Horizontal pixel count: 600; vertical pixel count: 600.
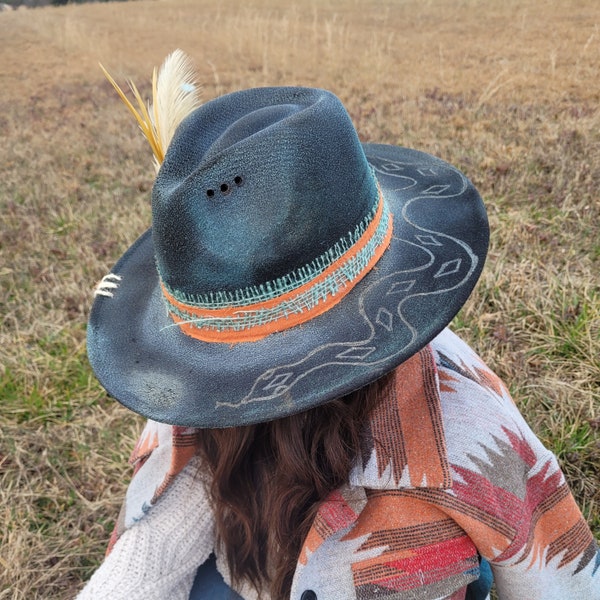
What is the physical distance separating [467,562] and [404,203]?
86 cm

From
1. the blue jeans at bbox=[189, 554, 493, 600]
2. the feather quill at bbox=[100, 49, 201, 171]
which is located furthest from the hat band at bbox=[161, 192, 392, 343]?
the blue jeans at bbox=[189, 554, 493, 600]

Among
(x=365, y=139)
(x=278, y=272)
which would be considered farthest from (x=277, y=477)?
(x=365, y=139)

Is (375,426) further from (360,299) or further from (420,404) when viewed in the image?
(360,299)

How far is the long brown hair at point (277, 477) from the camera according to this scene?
3.97ft

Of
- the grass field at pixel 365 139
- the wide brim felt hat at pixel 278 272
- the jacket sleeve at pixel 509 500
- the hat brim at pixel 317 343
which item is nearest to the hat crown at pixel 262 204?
the wide brim felt hat at pixel 278 272

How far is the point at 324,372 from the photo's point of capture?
3.29 feet

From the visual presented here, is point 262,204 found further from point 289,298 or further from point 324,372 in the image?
point 324,372

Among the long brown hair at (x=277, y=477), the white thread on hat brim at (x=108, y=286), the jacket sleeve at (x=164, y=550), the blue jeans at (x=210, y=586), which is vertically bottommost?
the blue jeans at (x=210, y=586)

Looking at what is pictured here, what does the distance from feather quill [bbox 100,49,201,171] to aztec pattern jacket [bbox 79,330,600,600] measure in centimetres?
86

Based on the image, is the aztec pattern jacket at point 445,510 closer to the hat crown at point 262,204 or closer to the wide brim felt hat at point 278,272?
the wide brim felt hat at point 278,272

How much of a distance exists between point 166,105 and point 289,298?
0.72 meters

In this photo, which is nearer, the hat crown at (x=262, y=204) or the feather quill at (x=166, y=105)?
the hat crown at (x=262, y=204)

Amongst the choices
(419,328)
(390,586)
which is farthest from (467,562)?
(419,328)

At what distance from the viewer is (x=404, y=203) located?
Result: 4.49 feet
